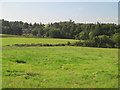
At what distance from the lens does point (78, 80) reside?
14594 mm

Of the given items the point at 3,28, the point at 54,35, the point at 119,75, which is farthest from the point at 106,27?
the point at 119,75

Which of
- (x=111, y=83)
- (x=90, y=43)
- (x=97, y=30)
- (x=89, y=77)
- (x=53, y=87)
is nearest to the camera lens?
(x=53, y=87)

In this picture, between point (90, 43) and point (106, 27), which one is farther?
point (106, 27)

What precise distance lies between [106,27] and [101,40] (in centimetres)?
3601

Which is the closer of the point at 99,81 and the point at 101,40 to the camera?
the point at 99,81

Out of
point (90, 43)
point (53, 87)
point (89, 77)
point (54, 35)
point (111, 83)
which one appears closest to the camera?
point (53, 87)

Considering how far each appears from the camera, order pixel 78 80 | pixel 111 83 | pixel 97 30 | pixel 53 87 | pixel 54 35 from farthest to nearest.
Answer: pixel 54 35 < pixel 97 30 < pixel 78 80 < pixel 111 83 < pixel 53 87

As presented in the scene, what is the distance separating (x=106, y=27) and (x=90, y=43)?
3853 cm

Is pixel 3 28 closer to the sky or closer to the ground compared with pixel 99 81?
closer to the sky

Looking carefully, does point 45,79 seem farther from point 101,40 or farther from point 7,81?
point 101,40

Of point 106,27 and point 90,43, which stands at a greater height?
point 106,27

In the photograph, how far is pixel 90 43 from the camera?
78.2 meters

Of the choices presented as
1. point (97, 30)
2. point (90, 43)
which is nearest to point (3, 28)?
point (97, 30)

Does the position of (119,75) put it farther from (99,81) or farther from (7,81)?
(7,81)
